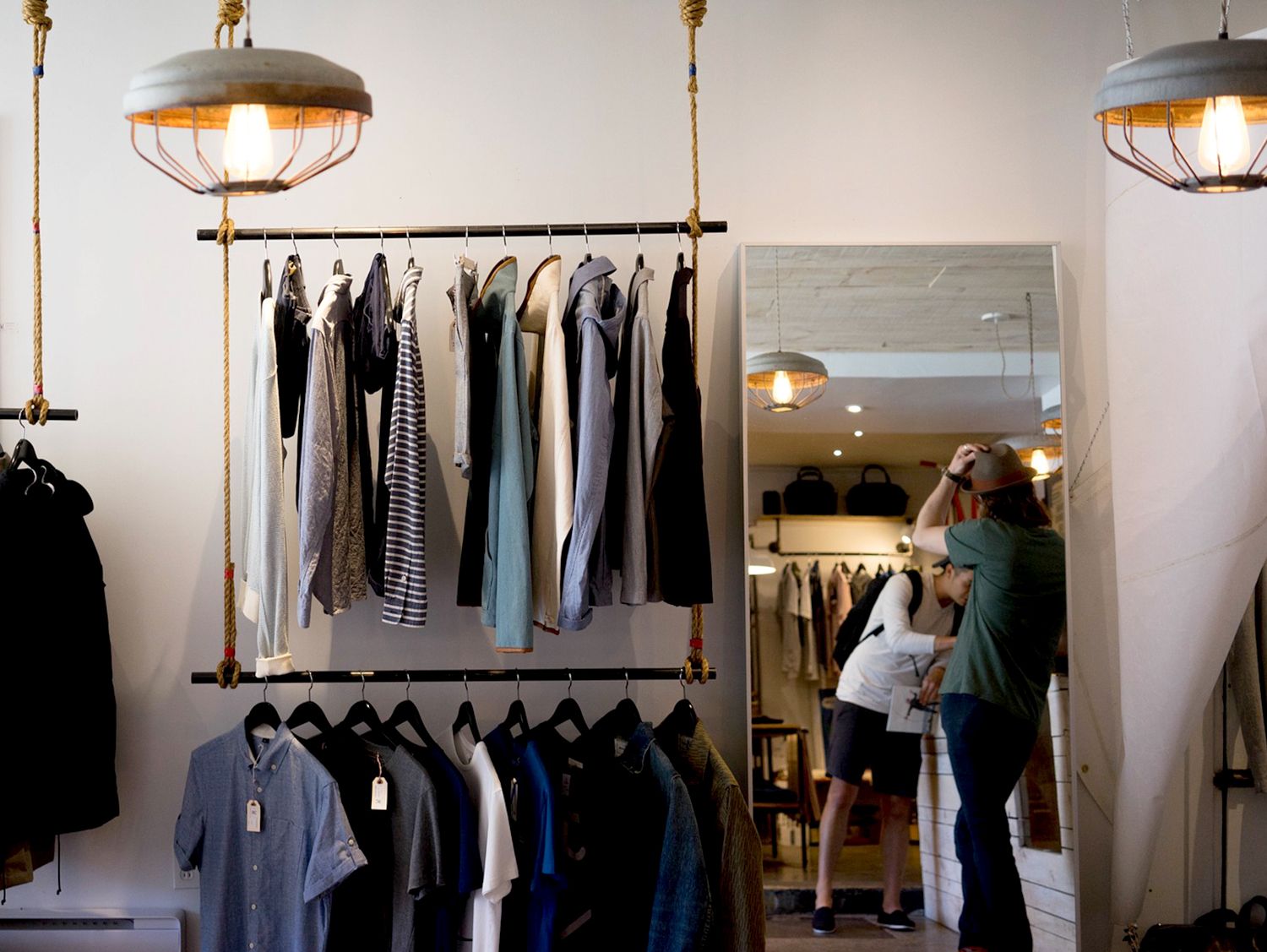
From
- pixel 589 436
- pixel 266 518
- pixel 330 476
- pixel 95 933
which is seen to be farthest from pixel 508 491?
pixel 95 933

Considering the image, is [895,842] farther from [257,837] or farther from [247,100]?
[247,100]

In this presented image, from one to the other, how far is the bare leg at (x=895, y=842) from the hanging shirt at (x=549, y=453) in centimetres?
95

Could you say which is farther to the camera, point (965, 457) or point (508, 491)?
point (965, 457)

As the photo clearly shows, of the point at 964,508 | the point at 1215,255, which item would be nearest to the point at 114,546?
the point at 964,508

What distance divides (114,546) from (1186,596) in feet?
8.28

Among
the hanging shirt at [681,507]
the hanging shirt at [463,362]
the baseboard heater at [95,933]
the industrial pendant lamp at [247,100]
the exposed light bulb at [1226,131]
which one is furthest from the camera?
the baseboard heater at [95,933]

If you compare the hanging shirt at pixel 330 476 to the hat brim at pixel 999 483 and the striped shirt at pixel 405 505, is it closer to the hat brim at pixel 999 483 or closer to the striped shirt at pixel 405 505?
the striped shirt at pixel 405 505

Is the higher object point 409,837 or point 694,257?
point 694,257

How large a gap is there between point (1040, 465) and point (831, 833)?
3.33 ft

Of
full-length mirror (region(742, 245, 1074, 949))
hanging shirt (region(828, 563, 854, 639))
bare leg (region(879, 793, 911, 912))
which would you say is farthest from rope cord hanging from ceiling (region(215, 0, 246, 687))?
bare leg (region(879, 793, 911, 912))

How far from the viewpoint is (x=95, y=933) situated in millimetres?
2795

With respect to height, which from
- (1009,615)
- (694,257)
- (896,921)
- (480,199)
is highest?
(480,199)

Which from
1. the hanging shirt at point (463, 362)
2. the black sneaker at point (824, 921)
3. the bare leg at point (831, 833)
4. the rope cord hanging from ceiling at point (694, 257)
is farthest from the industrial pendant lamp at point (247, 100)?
the black sneaker at point (824, 921)

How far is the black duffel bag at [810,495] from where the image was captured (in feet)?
9.39
